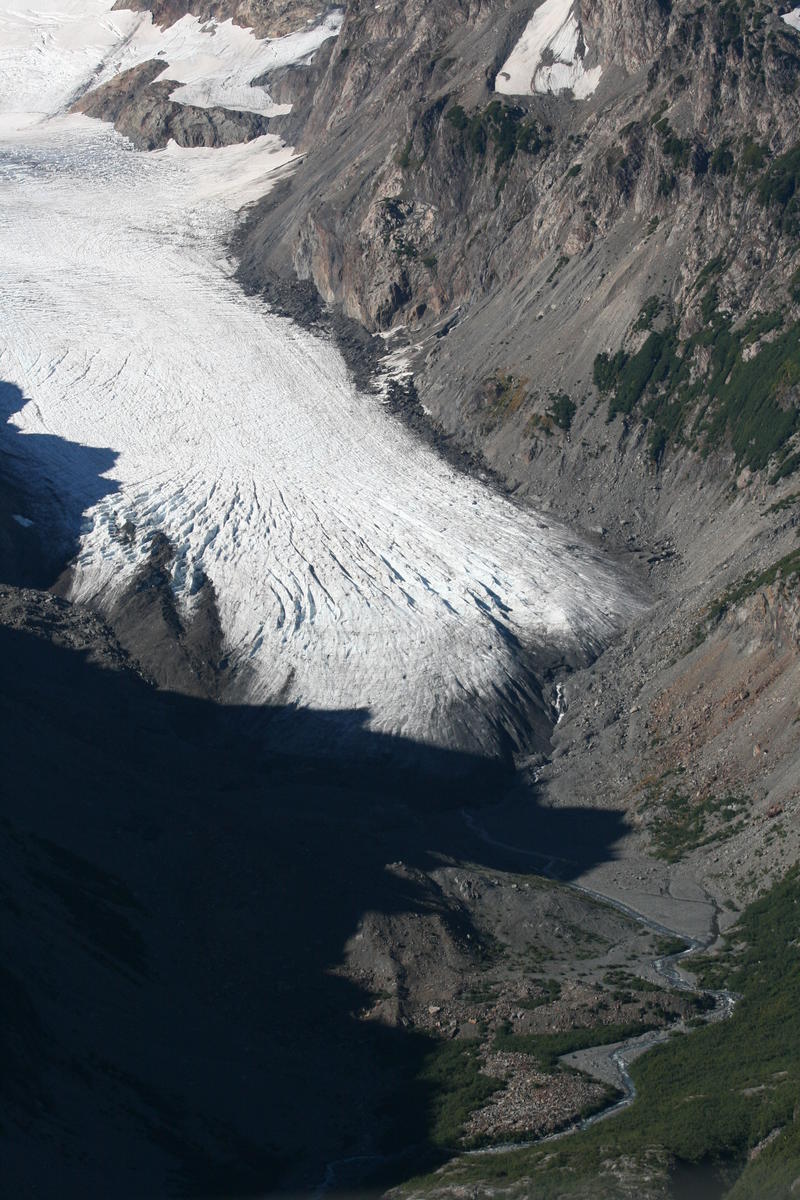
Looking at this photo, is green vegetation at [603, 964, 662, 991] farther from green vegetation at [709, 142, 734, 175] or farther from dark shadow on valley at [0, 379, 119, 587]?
green vegetation at [709, 142, 734, 175]

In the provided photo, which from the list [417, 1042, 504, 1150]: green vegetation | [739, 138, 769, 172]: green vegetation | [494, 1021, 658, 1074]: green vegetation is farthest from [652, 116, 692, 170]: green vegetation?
[417, 1042, 504, 1150]: green vegetation

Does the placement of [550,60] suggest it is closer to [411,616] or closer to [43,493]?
[43,493]

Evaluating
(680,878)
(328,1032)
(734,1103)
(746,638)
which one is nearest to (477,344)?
(746,638)

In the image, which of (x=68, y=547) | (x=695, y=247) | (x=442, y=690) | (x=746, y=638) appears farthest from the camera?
(x=695, y=247)

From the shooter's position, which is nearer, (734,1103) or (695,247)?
(734,1103)

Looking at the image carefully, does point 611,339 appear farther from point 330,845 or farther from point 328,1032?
point 328,1032
